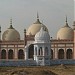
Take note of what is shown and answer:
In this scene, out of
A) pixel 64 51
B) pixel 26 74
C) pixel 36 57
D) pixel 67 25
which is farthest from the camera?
pixel 67 25

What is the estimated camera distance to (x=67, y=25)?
269ft

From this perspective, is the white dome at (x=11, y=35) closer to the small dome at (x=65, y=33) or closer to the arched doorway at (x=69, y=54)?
the small dome at (x=65, y=33)

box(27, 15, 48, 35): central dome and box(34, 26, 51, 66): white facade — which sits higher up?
box(27, 15, 48, 35): central dome

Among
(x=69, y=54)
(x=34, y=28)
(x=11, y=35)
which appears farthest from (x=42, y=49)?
(x=11, y=35)

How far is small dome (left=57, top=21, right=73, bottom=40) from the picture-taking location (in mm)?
79000

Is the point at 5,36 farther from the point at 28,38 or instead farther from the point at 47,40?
the point at 47,40

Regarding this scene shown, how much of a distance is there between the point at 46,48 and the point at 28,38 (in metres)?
10.2

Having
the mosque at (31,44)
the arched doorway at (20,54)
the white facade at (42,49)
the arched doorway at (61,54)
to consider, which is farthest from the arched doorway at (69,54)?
the white facade at (42,49)

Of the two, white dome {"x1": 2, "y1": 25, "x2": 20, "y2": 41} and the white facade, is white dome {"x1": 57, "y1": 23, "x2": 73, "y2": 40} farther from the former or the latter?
the white facade

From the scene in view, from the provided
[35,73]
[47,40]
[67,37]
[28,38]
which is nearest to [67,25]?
[67,37]

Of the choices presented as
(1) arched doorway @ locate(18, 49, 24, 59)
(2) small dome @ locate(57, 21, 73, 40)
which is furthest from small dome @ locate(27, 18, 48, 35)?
(2) small dome @ locate(57, 21, 73, 40)

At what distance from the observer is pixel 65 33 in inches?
3142

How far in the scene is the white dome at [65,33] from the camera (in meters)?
79.0

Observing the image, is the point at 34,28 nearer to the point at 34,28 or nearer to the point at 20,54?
the point at 34,28
